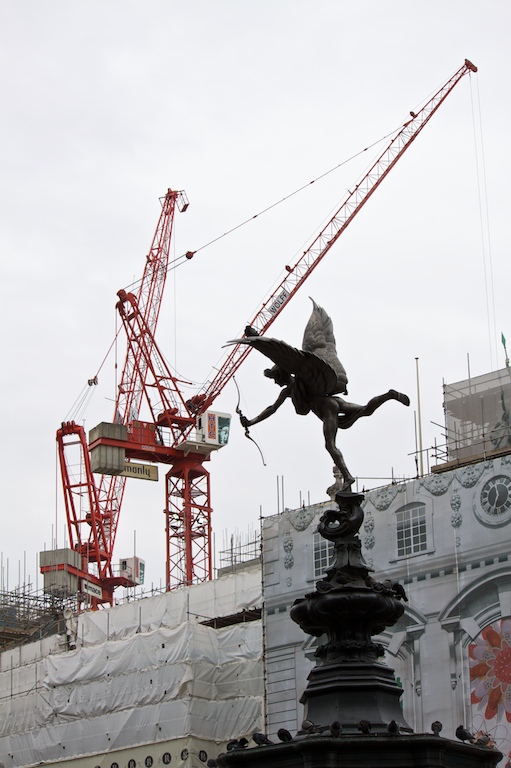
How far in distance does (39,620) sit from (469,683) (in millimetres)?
46640

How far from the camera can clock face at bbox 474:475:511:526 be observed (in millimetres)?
53750

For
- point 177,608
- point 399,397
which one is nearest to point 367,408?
point 399,397

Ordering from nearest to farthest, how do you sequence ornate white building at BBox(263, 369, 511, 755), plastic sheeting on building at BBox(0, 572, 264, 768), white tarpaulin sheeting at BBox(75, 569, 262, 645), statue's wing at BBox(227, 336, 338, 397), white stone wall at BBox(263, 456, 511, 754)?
1. statue's wing at BBox(227, 336, 338, 397)
2. ornate white building at BBox(263, 369, 511, 755)
3. white stone wall at BBox(263, 456, 511, 754)
4. plastic sheeting on building at BBox(0, 572, 264, 768)
5. white tarpaulin sheeting at BBox(75, 569, 262, 645)

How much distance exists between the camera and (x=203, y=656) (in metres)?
66.8

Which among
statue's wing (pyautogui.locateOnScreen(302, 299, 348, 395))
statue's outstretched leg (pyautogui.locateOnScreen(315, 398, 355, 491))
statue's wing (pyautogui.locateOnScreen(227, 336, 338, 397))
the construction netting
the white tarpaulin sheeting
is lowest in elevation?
statue's outstretched leg (pyautogui.locateOnScreen(315, 398, 355, 491))

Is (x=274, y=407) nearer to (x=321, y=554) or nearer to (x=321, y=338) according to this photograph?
(x=321, y=338)

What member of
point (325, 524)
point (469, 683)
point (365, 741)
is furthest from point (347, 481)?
point (469, 683)

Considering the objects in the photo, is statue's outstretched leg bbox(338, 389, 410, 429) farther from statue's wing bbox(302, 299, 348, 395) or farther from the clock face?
the clock face

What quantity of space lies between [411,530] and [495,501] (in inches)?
149

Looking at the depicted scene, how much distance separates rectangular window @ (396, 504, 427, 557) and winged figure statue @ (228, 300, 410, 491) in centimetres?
3434

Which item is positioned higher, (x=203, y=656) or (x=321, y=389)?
(x=203, y=656)

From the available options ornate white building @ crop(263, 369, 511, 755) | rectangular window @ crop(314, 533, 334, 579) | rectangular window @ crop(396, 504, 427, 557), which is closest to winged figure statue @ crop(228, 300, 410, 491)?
ornate white building @ crop(263, 369, 511, 755)

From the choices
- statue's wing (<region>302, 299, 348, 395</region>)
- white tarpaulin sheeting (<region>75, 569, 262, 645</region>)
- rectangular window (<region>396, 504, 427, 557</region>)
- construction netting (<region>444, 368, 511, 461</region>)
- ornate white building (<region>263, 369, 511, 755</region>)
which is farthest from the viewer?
white tarpaulin sheeting (<region>75, 569, 262, 645</region>)

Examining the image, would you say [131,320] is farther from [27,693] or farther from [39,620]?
[27,693]
